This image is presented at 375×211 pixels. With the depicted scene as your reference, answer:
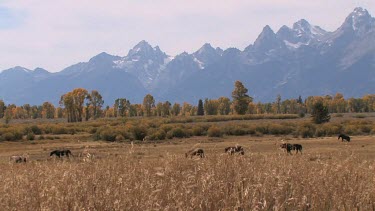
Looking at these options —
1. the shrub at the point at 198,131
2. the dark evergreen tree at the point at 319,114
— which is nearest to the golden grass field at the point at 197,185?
the shrub at the point at 198,131

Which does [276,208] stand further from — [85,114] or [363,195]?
[85,114]

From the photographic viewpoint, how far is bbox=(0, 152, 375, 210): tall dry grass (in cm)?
660

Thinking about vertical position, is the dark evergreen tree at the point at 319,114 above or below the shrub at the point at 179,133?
above

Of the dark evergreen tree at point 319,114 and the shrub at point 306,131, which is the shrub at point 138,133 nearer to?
the shrub at point 306,131

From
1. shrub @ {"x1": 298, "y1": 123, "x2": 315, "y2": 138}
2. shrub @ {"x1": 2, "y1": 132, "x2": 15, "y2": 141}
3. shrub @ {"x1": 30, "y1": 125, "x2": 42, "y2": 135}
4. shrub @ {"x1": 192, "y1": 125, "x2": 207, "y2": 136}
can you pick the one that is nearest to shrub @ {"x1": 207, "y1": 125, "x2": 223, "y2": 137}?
shrub @ {"x1": 192, "y1": 125, "x2": 207, "y2": 136}

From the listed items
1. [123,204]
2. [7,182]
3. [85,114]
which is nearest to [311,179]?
[123,204]

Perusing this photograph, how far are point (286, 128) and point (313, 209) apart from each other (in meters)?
79.5

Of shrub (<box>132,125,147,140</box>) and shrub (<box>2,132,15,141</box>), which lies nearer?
shrub (<box>2,132,15,141</box>)

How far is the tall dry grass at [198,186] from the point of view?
21.6ft

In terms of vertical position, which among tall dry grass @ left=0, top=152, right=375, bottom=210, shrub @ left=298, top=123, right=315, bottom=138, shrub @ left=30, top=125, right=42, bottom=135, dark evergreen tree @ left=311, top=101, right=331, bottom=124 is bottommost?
tall dry grass @ left=0, top=152, right=375, bottom=210

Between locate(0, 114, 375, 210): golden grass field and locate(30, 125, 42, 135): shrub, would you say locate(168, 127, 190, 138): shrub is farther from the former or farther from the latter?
locate(0, 114, 375, 210): golden grass field

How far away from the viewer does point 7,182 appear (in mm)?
7965

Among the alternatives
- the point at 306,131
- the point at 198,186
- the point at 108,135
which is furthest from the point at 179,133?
the point at 198,186

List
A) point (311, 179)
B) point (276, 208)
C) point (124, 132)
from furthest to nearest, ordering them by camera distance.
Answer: point (124, 132)
point (311, 179)
point (276, 208)
